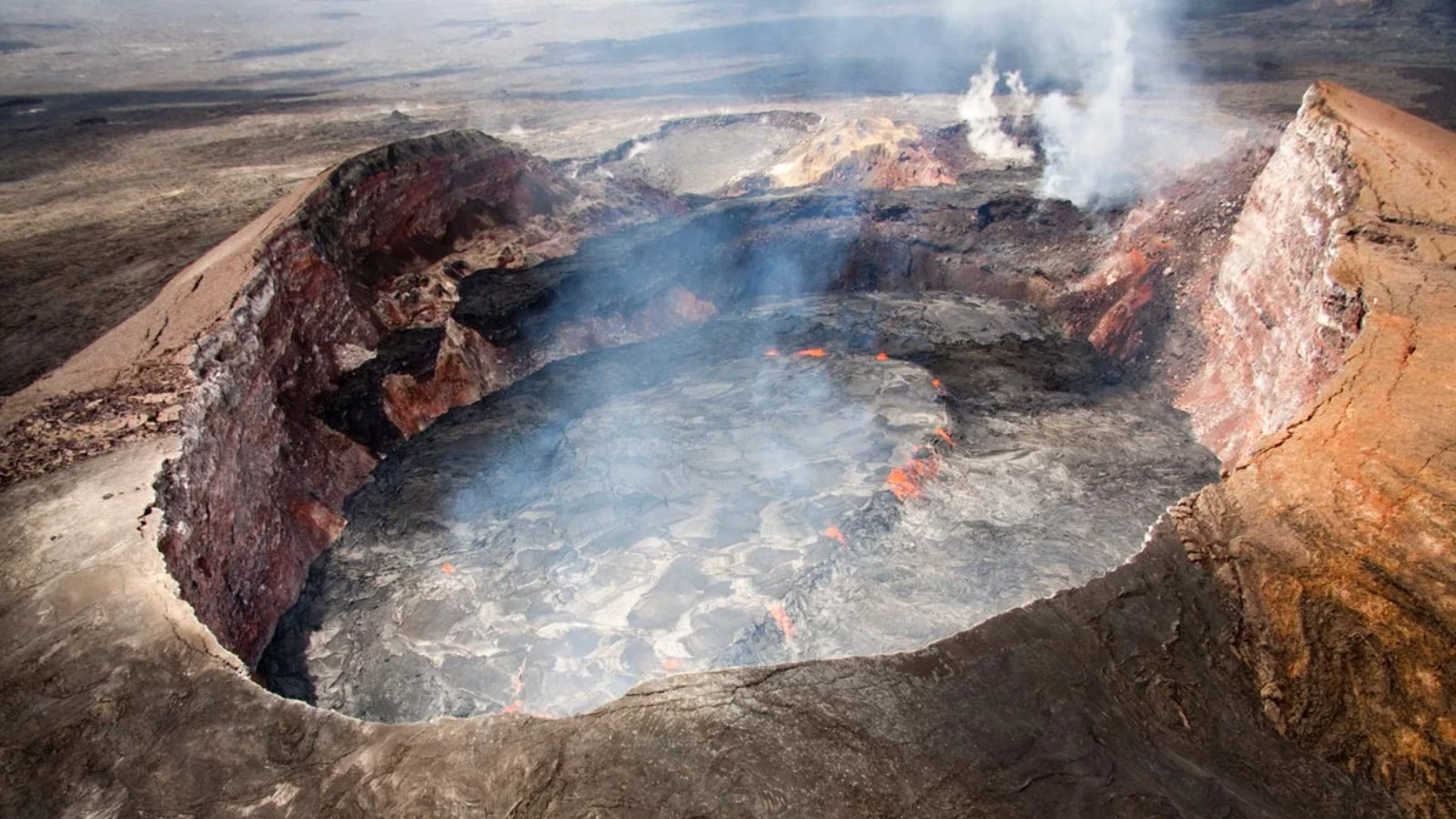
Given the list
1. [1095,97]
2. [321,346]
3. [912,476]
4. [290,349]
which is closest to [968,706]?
[912,476]

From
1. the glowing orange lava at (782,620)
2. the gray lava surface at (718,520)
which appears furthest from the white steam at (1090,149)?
the glowing orange lava at (782,620)

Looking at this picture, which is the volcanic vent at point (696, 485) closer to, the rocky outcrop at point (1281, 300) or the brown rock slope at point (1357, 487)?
the rocky outcrop at point (1281, 300)

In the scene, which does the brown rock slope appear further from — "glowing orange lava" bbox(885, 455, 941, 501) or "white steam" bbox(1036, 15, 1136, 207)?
"white steam" bbox(1036, 15, 1136, 207)

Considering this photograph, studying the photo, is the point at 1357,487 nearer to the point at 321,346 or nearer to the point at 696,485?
the point at 696,485

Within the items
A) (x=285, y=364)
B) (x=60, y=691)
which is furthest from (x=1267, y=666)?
(x=285, y=364)

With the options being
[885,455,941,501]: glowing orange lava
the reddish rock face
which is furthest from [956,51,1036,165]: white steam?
[885,455,941,501]: glowing orange lava

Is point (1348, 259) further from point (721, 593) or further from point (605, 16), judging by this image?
point (605, 16)
